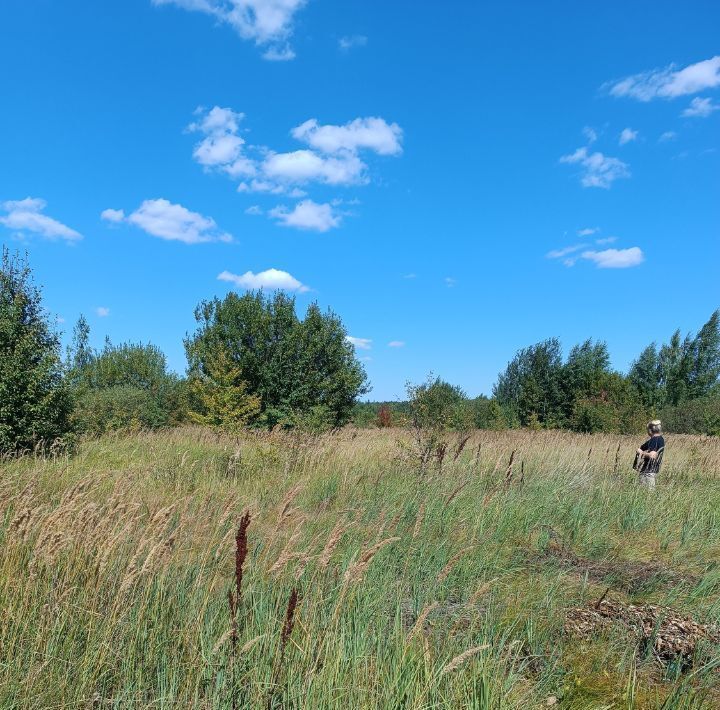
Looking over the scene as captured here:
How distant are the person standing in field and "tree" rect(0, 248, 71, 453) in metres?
11.0

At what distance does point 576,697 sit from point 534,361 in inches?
1347

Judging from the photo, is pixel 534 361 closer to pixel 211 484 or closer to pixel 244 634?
pixel 211 484

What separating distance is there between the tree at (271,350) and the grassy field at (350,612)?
23730mm

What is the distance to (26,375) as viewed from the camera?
32.8ft

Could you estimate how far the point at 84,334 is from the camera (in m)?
50.0

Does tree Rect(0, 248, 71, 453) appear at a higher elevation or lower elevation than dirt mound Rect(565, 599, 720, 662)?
higher

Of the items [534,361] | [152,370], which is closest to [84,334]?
[152,370]

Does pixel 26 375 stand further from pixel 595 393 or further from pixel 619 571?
pixel 595 393

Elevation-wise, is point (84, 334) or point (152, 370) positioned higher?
point (84, 334)

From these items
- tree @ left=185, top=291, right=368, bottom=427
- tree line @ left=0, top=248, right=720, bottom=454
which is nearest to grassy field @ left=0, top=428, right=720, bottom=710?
tree line @ left=0, top=248, right=720, bottom=454

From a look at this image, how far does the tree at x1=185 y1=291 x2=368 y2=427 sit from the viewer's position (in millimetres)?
28797

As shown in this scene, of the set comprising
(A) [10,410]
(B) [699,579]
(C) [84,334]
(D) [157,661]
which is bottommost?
(B) [699,579]

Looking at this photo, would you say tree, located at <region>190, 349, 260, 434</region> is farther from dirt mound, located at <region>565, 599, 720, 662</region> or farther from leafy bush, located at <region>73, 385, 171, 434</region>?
dirt mound, located at <region>565, 599, 720, 662</region>

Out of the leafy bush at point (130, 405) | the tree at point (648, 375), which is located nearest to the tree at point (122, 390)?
the leafy bush at point (130, 405)
